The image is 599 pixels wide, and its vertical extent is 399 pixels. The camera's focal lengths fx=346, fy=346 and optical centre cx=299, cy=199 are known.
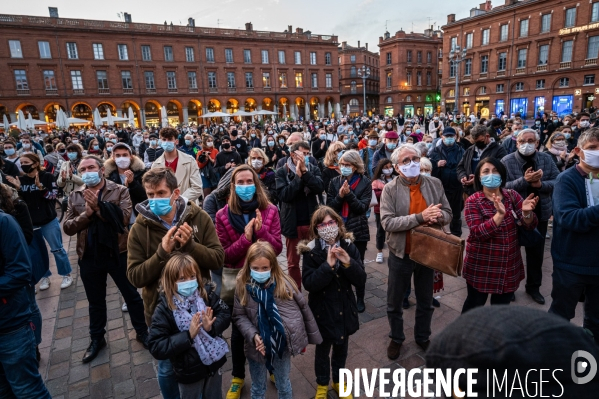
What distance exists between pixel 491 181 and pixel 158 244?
3134mm

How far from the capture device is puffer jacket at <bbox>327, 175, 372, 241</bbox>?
14.2 ft

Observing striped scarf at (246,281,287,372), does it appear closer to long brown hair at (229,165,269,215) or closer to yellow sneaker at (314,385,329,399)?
yellow sneaker at (314,385,329,399)

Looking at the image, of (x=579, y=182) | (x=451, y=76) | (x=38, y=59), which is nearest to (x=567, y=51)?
(x=451, y=76)

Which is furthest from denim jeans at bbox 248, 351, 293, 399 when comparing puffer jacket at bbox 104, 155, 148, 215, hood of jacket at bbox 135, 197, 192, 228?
puffer jacket at bbox 104, 155, 148, 215

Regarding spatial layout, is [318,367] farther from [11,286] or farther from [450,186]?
[450,186]

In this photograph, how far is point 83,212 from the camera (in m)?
3.57

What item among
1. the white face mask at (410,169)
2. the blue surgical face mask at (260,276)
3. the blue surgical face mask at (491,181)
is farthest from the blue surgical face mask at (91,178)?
the blue surgical face mask at (491,181)

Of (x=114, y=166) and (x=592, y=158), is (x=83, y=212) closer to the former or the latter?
(x=114, y=166)

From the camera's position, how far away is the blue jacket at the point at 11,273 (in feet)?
7.96

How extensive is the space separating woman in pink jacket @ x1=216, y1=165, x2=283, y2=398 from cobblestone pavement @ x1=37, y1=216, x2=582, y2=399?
49.6 inches

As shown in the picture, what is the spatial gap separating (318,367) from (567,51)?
147 feet

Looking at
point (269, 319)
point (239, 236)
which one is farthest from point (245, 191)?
point (269, 319)

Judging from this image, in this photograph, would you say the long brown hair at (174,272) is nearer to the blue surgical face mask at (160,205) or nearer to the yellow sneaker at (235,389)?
the blue surgical face mask at (160,205)

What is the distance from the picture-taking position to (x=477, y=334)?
2.54 feet
